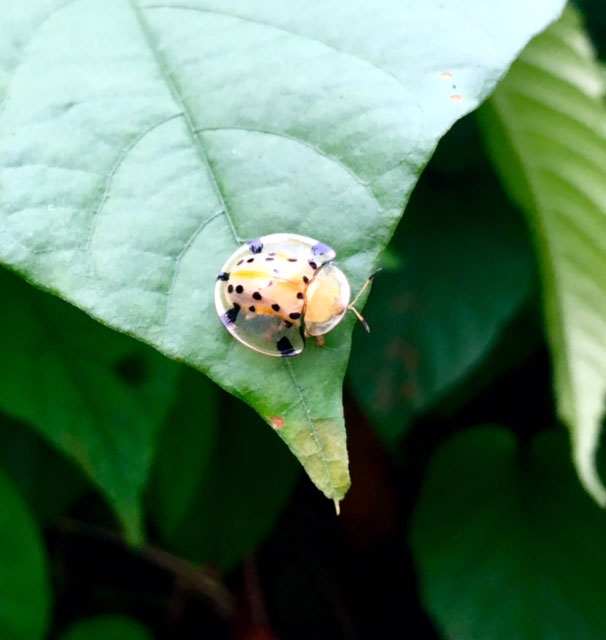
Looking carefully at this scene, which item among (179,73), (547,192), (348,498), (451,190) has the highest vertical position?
(179,73)

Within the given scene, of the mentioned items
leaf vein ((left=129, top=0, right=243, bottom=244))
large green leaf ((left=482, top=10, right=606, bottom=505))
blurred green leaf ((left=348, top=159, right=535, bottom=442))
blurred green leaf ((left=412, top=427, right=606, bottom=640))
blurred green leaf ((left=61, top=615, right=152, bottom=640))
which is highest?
leaf vein ((left=129, top=0, right=243, bottom=244))

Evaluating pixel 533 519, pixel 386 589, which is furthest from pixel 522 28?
pixel 386 589

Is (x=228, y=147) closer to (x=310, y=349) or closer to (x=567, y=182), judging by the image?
(x=310, y=349)

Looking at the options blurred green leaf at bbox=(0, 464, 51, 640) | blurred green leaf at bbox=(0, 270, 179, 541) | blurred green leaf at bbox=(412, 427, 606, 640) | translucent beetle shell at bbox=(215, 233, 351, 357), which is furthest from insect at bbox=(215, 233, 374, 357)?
blurred green leaf at bbox=(412, 427, 606, 640)

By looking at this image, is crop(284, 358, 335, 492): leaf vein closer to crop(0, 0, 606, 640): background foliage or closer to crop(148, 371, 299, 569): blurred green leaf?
crop(0, 0, 606, 640): background foliage

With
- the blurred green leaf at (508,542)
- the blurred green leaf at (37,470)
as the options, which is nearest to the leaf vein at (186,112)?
the blurred green leaf at (37,470)

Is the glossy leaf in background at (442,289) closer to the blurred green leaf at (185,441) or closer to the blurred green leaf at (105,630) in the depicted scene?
the blurred green leaf at (185,441)

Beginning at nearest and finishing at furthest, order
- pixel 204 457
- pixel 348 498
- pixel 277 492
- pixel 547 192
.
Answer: pixel 547 192
pixel 204 457
pixel 277 492
pixel 348 498

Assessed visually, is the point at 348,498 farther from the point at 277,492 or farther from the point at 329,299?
the point at 329,299
